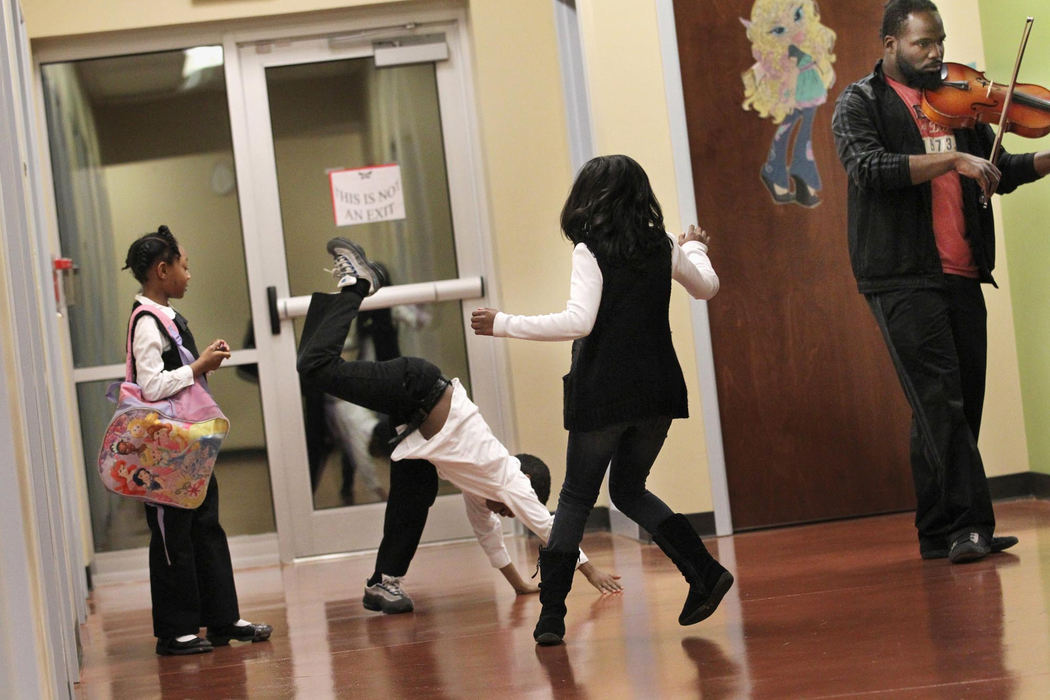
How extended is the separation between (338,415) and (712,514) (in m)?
1.88

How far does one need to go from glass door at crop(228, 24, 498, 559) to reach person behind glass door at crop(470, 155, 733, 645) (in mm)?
2838

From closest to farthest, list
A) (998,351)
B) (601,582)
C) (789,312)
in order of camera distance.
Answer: (601,582) → (789,312) → (998,351)

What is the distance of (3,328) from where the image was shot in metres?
2.01

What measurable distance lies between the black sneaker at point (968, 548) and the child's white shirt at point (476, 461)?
102 centimetres

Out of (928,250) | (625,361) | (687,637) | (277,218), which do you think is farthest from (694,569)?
(277,218)

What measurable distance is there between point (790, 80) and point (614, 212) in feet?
6.97

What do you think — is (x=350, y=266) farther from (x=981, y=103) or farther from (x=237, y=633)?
(x=981, y=103)

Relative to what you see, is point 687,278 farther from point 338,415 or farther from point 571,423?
point 338,415

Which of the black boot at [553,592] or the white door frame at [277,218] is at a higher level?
the white door frame at [277,218]

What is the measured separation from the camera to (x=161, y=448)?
11.3 feet

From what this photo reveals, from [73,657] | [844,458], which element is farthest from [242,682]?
[844,458]

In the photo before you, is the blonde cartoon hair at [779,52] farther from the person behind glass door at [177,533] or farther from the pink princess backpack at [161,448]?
the pink princess backpack at [161,448]

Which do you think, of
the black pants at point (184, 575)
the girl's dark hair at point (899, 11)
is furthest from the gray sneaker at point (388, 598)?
the girl's dark hair at point (899, 11)

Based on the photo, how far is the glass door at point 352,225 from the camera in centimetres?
577
